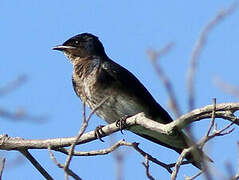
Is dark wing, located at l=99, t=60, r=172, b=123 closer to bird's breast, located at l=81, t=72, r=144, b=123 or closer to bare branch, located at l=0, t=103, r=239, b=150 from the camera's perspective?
bird's breast, located at l=81, t=72, r=144, b=123

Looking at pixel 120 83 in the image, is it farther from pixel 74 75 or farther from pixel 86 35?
pixel 86 35

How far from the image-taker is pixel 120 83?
7457 mm

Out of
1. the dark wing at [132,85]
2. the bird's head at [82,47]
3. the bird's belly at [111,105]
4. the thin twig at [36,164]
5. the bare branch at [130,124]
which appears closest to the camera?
the bare branch at [130,124]

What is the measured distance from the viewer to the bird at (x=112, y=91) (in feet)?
23.2

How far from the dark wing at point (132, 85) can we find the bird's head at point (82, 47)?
0.58 meters

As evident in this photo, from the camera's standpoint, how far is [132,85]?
7.61 m

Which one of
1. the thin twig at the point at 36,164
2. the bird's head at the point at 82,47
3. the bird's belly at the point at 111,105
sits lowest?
the thin twig at the point at 36,164

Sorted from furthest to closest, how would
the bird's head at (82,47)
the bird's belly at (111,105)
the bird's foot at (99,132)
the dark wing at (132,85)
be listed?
the bird's head at (82,47), the dark wing at (132,85), the bird's belly at (111,105), the bird's foot at (99,132)

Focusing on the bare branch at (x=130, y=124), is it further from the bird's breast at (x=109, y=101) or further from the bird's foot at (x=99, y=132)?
the bird's breast at (x=109, y=101)

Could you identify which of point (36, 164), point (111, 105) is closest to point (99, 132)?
point (36, 164)

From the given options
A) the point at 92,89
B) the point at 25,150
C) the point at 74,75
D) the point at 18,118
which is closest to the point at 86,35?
the point at 74,75

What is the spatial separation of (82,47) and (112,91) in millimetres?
1272

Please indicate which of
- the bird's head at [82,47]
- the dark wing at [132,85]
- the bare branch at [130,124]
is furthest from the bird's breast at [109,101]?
the bare branch at [130,124]

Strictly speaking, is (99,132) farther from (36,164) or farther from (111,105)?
(111,105)
